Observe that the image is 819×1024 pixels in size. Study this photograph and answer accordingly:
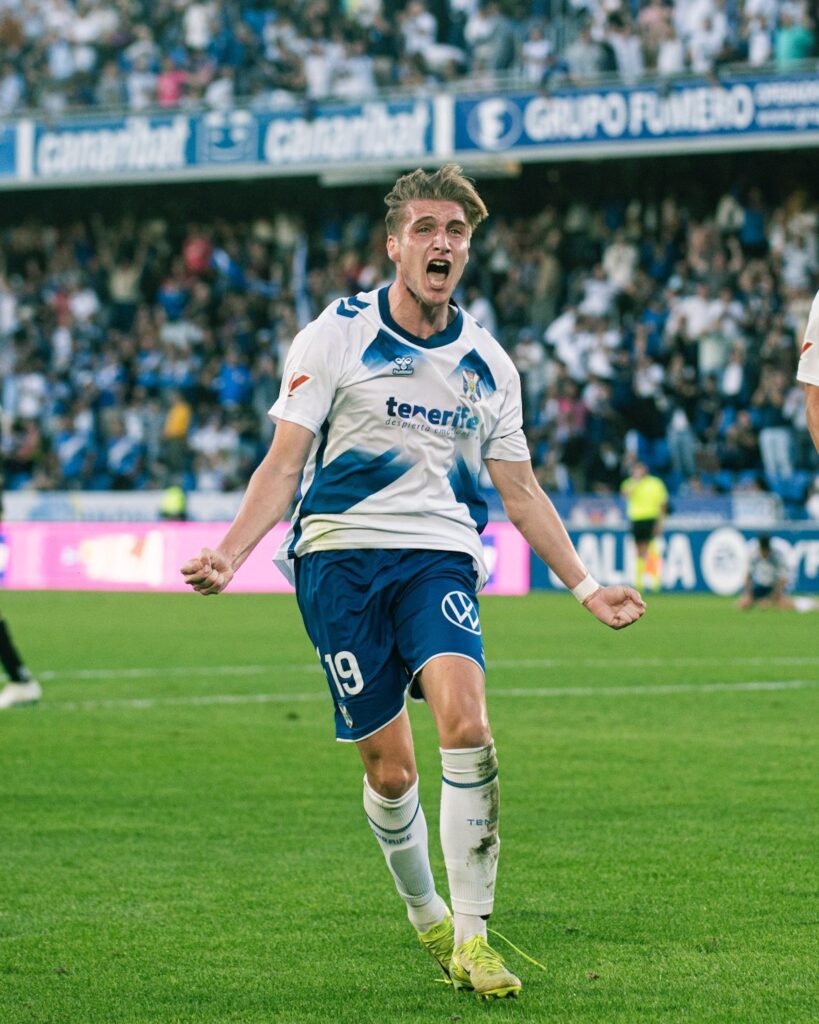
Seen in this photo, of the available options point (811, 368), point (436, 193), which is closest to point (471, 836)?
point (436, 193)

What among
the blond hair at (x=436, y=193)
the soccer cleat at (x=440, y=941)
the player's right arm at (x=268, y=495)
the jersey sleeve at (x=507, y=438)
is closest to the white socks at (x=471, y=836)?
the soccer cleat at (x=440, y=941)

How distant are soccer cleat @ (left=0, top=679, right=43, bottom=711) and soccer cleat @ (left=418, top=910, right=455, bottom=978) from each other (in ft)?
24.8

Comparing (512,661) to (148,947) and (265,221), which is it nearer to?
(148,947)

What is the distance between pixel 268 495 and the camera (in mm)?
5438

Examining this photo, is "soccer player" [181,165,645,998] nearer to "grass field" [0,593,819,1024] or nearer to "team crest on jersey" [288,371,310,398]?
→ "team crest on jersey" [288,371,310,398]

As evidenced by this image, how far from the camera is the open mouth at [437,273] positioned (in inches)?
217

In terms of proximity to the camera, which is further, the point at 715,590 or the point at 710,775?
the point at 715,590

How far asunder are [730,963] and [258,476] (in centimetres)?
203

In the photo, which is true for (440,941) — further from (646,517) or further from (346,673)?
(646,517)

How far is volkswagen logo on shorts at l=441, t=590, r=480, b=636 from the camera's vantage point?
5.43 metres

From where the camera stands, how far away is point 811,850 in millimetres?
7441

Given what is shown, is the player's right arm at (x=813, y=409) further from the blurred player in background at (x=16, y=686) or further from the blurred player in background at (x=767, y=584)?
the blurred player in background at (x=767, y=584)

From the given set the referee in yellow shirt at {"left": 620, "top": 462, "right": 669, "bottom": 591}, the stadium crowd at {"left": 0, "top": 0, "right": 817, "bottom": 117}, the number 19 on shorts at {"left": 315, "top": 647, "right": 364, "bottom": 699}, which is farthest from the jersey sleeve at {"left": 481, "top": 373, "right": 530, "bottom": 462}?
the stadium crowd at {"left": 0, "top": 0, "right": 817, "bottom": 117}

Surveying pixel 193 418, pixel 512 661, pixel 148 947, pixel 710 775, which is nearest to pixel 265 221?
pixel 193 418
